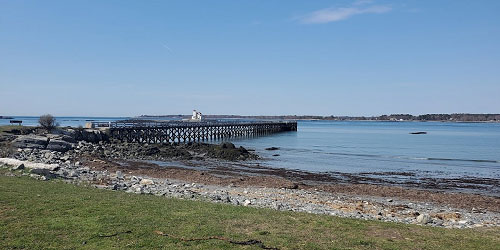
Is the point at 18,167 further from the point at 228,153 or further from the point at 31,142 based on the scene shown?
the point at 228,153

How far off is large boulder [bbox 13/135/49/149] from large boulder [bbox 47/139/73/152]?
→ 0.41 m

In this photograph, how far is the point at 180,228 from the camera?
388 inches

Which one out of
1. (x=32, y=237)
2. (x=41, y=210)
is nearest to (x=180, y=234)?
(x=32, y=237)

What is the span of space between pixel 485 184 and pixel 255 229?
2349cm

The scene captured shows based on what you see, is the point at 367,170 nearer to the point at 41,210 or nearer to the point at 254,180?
the point at 254,180

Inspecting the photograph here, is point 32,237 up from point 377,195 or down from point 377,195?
up

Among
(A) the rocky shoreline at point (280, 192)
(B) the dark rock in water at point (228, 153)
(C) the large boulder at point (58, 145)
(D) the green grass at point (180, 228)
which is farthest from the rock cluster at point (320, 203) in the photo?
(B) the dark rock in water at point (228, 153)

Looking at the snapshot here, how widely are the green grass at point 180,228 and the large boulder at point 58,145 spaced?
88.7ft

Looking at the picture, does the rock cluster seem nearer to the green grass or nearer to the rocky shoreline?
the rocky shoreline

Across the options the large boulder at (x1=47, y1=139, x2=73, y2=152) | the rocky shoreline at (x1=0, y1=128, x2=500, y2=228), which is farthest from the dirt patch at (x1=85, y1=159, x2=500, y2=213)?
the large boulder at (x1=47, y1=139, x2=73, y2=152)

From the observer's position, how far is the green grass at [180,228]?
873 centimetres

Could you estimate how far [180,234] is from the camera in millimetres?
9344

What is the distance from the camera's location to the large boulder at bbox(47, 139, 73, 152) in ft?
125

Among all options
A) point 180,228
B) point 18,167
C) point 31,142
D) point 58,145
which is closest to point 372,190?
point 180,228
